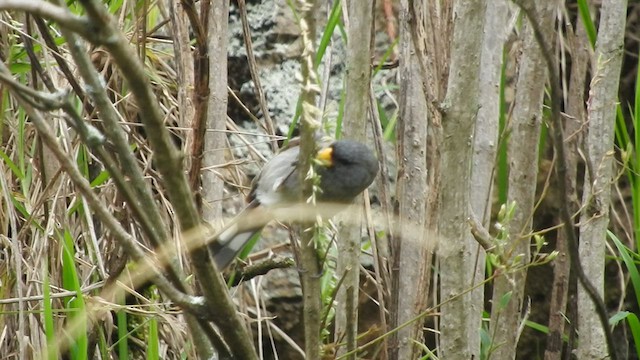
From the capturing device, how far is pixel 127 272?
2.17m

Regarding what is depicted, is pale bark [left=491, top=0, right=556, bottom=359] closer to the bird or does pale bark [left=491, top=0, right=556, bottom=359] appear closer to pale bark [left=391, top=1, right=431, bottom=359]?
pale bark [left=391, top=1, right=431, bottom=359]

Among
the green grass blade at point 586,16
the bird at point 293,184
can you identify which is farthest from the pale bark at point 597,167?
the bird at point 293,184

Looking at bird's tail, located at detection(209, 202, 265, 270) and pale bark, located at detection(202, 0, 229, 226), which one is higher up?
pale bark, located at detection(202, 0, 229, 226)

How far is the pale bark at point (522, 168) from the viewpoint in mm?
2055

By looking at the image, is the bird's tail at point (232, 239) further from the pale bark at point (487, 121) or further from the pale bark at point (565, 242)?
the pale bark at point (565, 242)

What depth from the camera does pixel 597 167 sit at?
6.75 ft

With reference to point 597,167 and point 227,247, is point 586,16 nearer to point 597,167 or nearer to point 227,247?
point 597,167

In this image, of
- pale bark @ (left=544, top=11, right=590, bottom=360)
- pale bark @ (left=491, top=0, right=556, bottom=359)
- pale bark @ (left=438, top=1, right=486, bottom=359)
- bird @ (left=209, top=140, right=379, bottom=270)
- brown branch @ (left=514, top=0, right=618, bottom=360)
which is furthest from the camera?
pale bark @ (left=544, top=11, right=590, bottom=360)

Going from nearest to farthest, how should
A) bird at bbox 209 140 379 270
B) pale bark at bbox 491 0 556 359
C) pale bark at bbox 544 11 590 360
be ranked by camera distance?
bird at bbox 209 140 379 270
pale bark at bbox 491 0 556 359
pale bark at bbox 544 11 590 360

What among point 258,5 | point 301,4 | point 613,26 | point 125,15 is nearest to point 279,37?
point 258,5

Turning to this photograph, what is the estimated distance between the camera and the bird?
76.9 inches

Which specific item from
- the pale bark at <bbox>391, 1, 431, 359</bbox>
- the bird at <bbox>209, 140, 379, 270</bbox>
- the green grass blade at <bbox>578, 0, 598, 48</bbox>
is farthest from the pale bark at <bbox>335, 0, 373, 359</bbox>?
the green grass blade at <bbox>578, 0, 598, 48</bbox>

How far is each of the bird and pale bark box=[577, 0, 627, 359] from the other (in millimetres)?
535

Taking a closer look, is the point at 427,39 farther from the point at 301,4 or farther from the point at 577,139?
the point at 301,4
